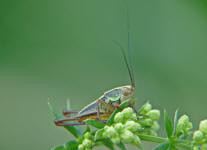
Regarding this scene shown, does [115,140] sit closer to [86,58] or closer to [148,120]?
[148,120]

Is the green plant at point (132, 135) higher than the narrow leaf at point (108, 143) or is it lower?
higher

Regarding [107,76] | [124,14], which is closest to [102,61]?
[107,76]

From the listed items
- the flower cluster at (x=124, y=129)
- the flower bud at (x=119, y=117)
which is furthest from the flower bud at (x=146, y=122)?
the flower bud at (x=119, y=117)

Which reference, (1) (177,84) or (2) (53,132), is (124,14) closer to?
(1) (177,84)

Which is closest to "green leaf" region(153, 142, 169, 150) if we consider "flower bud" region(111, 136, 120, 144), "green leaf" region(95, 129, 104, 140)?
"flower bud" region(111, 136, 120, 144)

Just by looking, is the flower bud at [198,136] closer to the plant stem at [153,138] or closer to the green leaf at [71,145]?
the plant stem at [153,138]

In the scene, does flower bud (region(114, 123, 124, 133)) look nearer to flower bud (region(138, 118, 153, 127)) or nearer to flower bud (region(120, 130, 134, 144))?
flower bud (region(120, 130, 134, 144))
